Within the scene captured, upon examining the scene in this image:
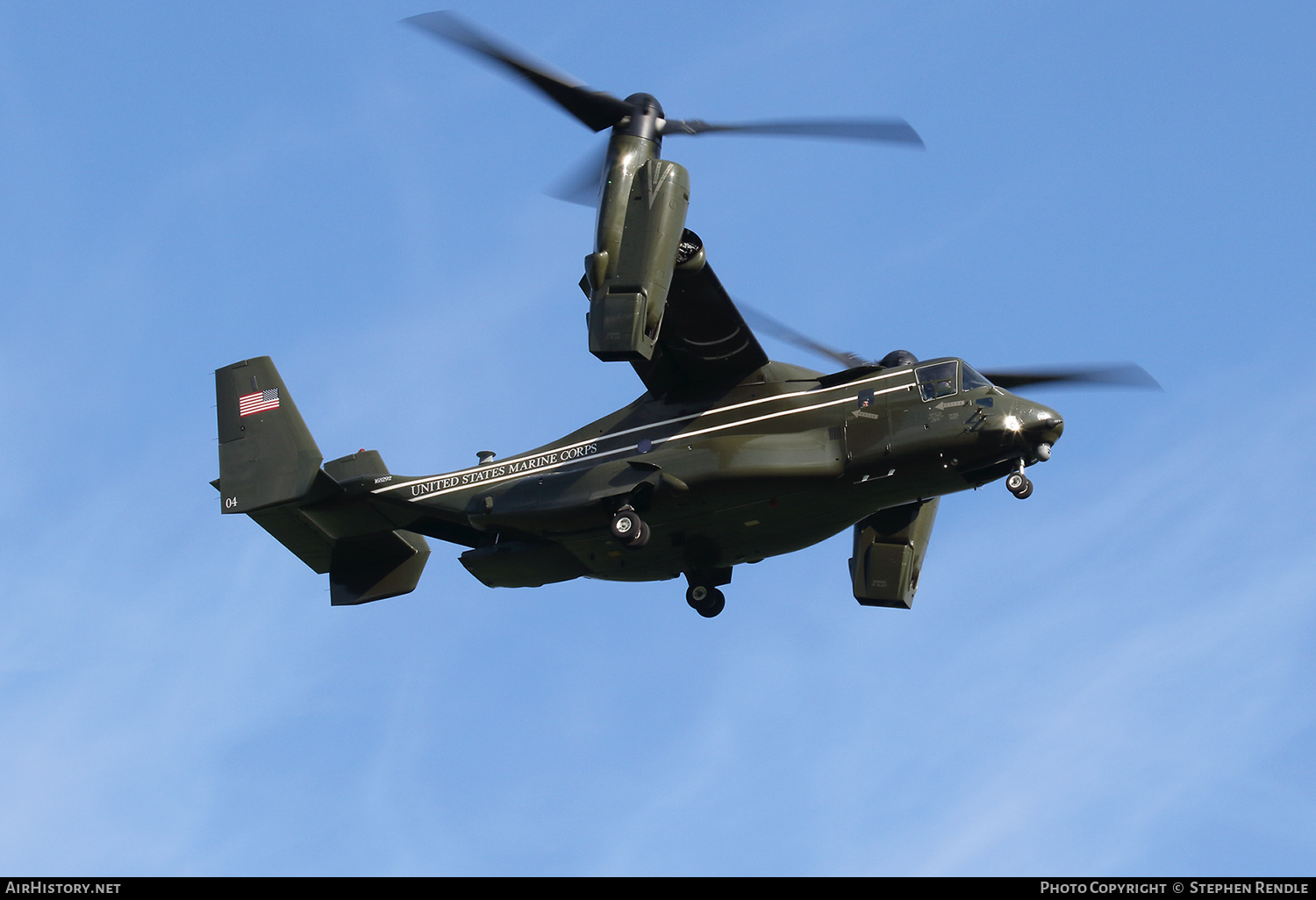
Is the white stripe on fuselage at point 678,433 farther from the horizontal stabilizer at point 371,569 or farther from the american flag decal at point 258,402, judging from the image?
the american flag decal at point 258,402

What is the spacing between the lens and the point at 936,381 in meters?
25.8

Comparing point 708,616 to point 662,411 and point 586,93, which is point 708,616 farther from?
point 586,93

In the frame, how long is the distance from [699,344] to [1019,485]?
5755 millimetres

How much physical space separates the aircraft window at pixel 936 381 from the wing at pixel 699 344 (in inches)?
108

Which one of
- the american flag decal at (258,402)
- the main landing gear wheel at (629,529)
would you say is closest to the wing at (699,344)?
the main landing gear wheel at (629,529)

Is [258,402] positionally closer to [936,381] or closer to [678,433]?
[678,433]

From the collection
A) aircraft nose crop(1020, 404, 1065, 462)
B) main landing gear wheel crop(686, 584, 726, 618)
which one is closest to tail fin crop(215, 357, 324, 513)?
main landing gear wheel crop(686, 584, 726, 618)

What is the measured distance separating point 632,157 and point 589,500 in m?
5.71

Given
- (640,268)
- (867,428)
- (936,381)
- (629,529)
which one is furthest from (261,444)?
(936,381)

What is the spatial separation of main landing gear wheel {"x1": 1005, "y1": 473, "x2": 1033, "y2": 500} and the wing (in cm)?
460
